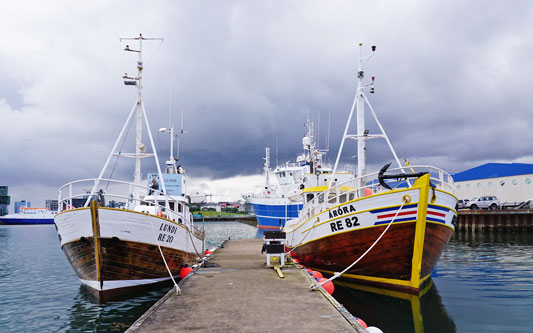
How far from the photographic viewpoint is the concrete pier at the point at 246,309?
19.5 ft

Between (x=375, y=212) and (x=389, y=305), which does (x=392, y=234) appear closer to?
(x=375, y=212)

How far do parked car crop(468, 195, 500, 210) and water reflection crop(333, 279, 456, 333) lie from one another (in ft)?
122

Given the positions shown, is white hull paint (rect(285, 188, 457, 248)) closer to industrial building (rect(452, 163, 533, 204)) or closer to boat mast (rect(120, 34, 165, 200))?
boat mast (rect(120, 34, 165, 200))

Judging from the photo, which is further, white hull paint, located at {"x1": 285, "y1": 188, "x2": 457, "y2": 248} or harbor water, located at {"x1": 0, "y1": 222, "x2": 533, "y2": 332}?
white hull paint, located at {"x1": 285, "y1": 188, "x2": 457, "y2": 248}

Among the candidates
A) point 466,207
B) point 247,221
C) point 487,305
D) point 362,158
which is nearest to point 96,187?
point 362,158

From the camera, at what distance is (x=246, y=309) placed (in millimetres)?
7020

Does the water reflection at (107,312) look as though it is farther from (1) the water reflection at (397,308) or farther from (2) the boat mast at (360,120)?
(2) the boat mast at (360,120)

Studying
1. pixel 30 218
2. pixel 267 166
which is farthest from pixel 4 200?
pixel 267 166

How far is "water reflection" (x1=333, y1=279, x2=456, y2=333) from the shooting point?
917cm

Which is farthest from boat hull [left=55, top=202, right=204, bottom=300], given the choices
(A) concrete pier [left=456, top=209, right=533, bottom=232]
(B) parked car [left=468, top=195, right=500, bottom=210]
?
(B) parked car [left=468, top=195, right=500, bottom=210]

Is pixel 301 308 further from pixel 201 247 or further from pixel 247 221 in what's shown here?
pixel 247 221

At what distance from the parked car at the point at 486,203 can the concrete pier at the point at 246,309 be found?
42.4 meters

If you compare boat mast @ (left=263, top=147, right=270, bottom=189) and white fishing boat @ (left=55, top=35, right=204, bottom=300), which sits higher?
boat mast @ (left=263, top=147, right=270, bottom=189)

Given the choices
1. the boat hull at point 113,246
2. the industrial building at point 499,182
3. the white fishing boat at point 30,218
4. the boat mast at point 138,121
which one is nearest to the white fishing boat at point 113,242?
the boat hull at point 113,246
